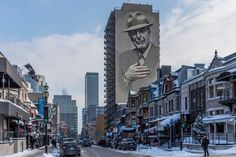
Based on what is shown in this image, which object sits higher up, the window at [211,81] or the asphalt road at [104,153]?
the window at [211,81]

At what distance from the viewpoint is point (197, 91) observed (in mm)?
57812

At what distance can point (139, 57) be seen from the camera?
15388 cm

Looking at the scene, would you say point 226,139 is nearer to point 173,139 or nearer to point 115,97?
point 173,139

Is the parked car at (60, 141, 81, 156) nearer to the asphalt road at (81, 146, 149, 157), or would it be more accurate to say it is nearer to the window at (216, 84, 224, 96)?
the asphalt road at (81, 146, 149, 157)

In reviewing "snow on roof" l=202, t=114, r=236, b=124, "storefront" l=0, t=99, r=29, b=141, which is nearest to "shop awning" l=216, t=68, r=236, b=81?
"snow on roof" l=202, t=114, r=236, b=124

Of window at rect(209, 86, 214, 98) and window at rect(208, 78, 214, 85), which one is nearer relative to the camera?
window at rect(208, 78, 214, 85)

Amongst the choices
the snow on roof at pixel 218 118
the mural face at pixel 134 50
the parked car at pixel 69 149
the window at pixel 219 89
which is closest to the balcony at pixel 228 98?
the window at pixel 219 89

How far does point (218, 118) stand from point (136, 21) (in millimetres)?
113097

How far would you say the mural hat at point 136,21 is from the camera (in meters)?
156

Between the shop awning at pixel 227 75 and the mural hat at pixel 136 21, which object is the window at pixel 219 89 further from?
the mural hat at pixel 136 21

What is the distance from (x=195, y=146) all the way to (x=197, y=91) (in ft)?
37.5

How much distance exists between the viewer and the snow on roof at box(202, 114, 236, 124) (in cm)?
4462

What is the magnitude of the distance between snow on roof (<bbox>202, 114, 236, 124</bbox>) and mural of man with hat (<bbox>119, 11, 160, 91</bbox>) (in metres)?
99.7

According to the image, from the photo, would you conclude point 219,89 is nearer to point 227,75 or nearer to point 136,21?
point 227,75
